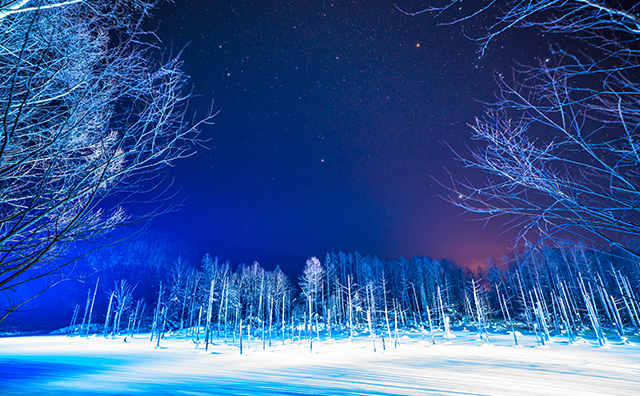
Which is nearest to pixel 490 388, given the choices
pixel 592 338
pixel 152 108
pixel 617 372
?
pixel 617 372

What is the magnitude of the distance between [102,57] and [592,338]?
38086 millimetres

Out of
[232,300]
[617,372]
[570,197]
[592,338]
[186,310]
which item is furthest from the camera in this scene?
[186,310]

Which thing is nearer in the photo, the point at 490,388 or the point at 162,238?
the point at 490,388

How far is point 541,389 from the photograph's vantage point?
23.9 feet

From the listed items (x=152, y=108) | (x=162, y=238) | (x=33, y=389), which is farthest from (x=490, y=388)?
(x=162, y=238)

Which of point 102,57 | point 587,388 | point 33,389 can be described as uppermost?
point 102,57

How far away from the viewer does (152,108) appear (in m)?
2.02

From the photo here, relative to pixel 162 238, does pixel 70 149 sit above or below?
below

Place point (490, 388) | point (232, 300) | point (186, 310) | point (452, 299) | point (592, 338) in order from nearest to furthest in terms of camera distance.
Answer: point (490, 388) → point (592, 338) → point (232, 300) → point (186, 310) → point (452, 299)

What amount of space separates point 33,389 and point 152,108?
902 cm

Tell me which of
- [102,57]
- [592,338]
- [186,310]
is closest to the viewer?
[102,57]

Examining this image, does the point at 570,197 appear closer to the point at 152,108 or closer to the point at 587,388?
the point at 152,108

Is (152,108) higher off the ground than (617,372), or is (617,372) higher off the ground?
(152,108)

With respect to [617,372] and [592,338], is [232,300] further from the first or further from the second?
[592,338]
